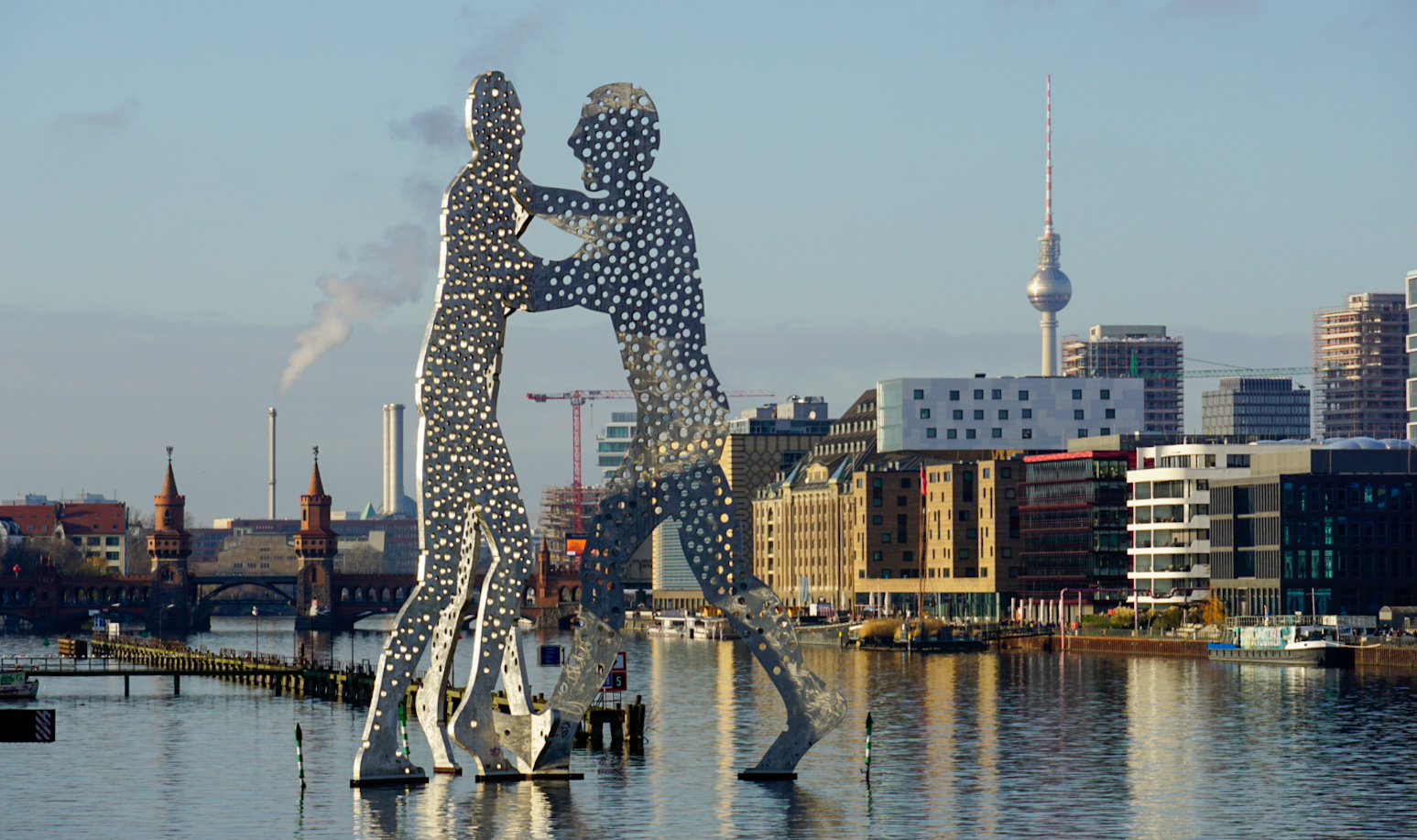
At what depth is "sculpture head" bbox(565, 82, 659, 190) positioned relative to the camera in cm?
5644

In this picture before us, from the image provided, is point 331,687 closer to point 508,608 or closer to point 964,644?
point 508,608

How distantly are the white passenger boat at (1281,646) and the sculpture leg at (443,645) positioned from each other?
3670 inches

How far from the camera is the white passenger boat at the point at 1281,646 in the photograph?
139875mm

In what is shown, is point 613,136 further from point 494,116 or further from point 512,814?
point 512,814

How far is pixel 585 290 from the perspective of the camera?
56625 mm

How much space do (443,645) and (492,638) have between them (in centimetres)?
124

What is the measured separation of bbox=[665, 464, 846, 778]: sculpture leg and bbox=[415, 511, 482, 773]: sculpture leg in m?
5.25

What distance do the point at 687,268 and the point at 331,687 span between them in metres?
64.1

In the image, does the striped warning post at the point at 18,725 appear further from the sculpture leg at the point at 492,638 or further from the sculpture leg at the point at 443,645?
the sculpture leg at the point at 492,638

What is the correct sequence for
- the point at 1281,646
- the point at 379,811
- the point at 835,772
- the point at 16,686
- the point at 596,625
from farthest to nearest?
the point at 1281,646 → the point at 16,686 → the point at 835,772 → the point at 596,625 → the point at 379,811

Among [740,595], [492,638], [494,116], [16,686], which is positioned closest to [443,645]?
[492,638]

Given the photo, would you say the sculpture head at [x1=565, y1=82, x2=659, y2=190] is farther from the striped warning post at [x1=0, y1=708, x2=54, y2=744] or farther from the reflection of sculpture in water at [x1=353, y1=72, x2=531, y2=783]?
the striped warning post at [x1=0, y1=708, x2=54, y2=744]

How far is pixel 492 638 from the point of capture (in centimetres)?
5628

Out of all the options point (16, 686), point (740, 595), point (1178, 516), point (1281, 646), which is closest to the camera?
point (740, 595)
